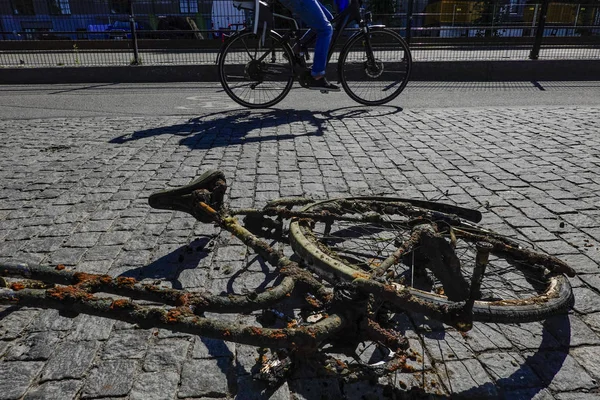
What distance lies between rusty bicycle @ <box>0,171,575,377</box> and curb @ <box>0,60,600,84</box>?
1017 cm

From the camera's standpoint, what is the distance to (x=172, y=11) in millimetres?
17844

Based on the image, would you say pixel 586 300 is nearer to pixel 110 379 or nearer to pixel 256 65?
pixel 110 379

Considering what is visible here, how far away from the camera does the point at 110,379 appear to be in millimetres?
2215

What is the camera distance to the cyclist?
738 cm

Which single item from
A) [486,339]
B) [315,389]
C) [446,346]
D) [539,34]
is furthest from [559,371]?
[539,34]

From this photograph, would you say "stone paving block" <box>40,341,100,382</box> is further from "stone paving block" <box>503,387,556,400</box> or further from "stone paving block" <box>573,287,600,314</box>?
"stone paving block" <box>573,287,600,314</box>

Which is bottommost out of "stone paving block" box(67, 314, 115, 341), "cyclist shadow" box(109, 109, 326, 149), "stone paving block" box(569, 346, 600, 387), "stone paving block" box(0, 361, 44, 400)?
"stone paving block" box(0, 361, 44, 400)

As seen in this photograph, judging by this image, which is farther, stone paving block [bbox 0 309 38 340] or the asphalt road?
the asphalt road

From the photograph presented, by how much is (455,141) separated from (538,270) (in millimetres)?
3953

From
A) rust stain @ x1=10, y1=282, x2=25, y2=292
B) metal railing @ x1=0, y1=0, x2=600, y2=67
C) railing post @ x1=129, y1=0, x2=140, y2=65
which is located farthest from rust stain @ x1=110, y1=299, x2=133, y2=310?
railing post @ x1=129, y1=0, x2=140, y2=65

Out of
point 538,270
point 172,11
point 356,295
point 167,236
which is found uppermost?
point 172,11

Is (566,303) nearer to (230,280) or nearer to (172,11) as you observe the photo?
(230,280)

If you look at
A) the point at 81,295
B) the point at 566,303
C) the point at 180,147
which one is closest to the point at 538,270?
the point at 566,303

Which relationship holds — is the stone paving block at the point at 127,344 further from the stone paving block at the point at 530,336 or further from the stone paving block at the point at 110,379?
the stone paving block at the point at 530,336
